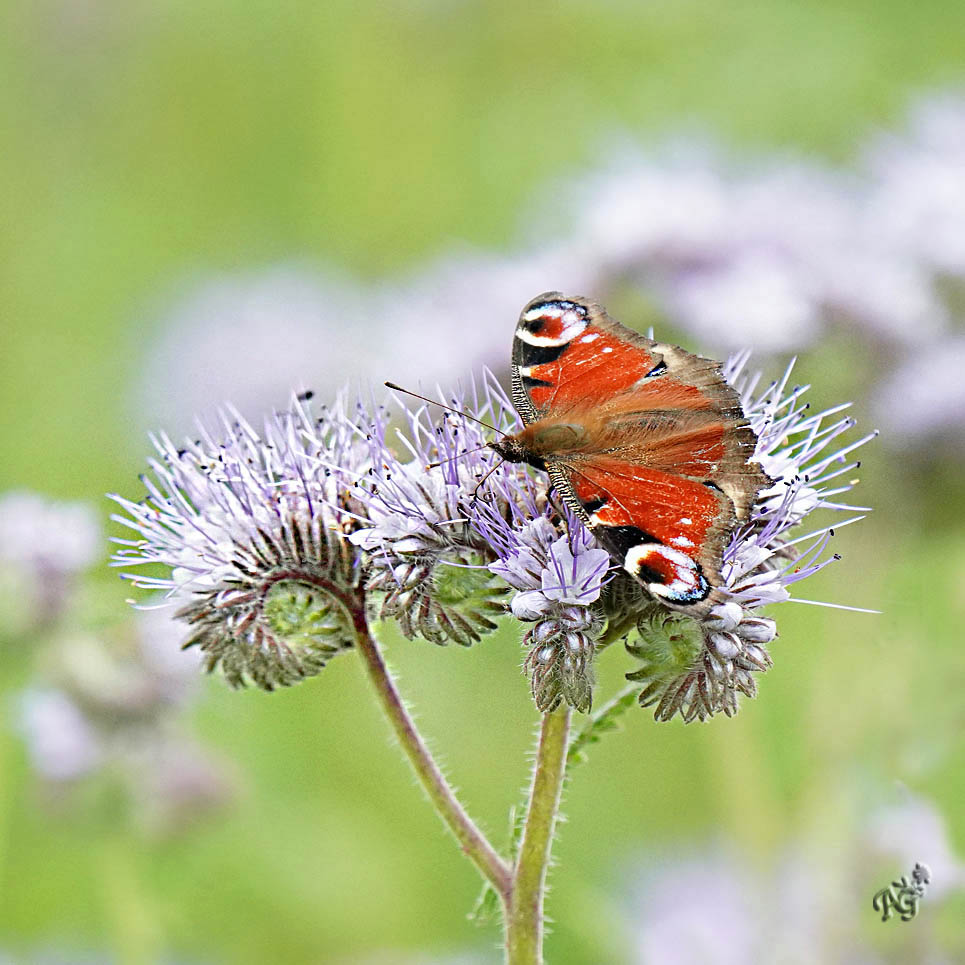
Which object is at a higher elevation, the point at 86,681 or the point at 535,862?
the point at 86,681

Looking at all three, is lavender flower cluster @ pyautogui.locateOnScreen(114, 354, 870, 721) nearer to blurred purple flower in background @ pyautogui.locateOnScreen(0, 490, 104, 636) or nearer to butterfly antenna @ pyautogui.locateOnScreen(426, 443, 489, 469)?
butterfly antenna @ pyautogui.locateOnScreen(426, 443, 489, 469)

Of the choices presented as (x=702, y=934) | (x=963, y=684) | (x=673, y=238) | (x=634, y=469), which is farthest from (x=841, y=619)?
(x=634, y=469)

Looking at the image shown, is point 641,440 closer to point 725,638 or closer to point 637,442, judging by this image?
point 637,442

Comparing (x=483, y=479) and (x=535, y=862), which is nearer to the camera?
(x=535, y=862)

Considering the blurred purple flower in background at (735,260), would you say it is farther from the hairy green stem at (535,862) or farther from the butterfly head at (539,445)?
the hairy green stem at (535,862)

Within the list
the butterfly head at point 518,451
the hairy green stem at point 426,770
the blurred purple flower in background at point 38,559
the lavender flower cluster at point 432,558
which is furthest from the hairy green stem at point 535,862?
the blurred purple flower in background at point 38,559

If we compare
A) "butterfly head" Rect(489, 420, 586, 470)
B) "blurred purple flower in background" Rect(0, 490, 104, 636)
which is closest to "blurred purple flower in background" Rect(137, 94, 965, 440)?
"blurred purple flower in background" Rect(0, 490, 104, 636)

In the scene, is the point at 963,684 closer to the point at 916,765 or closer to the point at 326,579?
the point at 916,765

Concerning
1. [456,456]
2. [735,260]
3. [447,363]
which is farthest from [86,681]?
[735,260]
